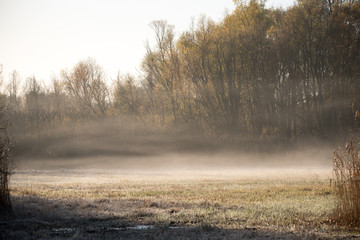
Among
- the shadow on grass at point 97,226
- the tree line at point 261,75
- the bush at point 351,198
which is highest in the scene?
the tree line at point 261,75

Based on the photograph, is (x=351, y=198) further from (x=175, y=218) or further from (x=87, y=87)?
(x=87, y=87)

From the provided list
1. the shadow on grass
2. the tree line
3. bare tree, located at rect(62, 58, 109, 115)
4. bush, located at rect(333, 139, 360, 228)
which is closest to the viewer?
the shadow on grass

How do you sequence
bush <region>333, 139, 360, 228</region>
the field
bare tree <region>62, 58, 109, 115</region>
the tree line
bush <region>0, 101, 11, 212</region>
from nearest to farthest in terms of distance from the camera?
the field → bush <region>333, 139, 360, 228</region> → bush <region>0, 101, 11, 212</region> → the tree line → bare tree <region>62, 58, 109, 115</region>

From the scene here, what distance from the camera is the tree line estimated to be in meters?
38.3

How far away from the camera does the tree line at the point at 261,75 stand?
1510 inches

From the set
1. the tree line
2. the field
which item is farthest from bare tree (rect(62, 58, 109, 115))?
the field

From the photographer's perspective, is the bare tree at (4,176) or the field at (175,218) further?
the bare tree at (4,176)

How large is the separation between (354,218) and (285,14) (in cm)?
3724

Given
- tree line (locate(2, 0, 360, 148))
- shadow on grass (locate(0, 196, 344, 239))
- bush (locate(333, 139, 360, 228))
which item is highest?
tree line (locate(2, 0, 360, 148))

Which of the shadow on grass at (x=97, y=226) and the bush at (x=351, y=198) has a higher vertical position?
the bush at (x=351, y=198)

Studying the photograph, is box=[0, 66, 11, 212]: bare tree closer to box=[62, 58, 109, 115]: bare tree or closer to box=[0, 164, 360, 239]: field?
box=[0, 164, 360, 239]: field

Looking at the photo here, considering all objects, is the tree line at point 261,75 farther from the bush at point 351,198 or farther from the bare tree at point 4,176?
the bare tree at point 4,176

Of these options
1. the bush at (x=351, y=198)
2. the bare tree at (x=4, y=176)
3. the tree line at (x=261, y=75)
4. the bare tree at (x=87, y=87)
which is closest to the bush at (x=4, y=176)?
the bare tree at (x=4, y=176)

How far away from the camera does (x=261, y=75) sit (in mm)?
42500
